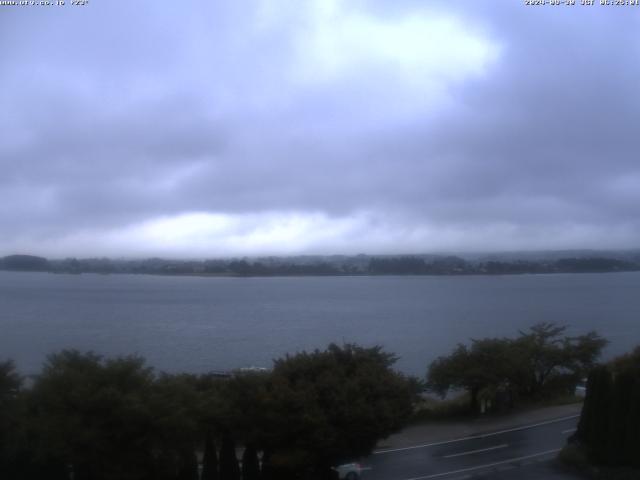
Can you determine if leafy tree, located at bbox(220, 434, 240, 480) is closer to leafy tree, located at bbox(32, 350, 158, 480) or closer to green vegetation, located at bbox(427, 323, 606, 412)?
leafy tree, located at bbox(32, 350, 158, 480)

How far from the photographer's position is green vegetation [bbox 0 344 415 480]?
1311 cm

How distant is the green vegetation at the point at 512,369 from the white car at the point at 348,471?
42.1ft

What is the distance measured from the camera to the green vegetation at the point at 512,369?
29125 millimetres

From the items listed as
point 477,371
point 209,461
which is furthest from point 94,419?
point 477,371

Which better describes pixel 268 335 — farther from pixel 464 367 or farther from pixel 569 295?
pixel 569 295

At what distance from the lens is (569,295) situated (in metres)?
114

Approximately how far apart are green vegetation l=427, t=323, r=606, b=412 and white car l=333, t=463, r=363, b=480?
1283cm

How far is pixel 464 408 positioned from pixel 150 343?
110 feet

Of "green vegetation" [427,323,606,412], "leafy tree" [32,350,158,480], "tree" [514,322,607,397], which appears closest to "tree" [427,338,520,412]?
Result: "green vegetation" [427,323,606,412]

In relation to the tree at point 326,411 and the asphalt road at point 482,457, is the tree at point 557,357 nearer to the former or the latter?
the asphalt road at point 482,457

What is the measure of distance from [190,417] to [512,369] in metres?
19.0

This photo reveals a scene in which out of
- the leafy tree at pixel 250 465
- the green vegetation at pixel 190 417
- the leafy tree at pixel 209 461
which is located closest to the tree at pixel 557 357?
the green vegetation at pixel 190 417

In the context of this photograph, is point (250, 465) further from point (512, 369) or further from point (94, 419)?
point (512, 369)

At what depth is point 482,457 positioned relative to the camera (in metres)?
20.1
